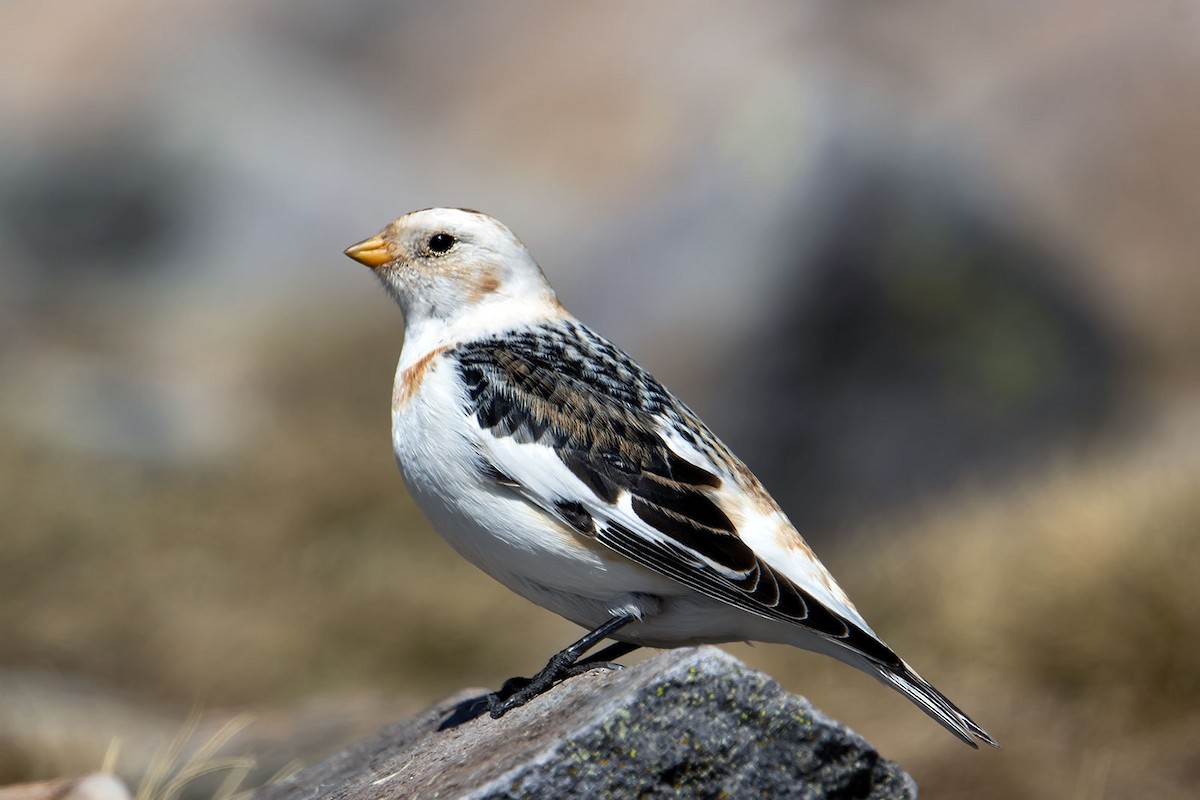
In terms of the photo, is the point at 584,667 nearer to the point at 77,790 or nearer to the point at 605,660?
the point at 605,660

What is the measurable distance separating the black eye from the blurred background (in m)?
1.94

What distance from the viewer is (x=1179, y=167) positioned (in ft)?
40.3

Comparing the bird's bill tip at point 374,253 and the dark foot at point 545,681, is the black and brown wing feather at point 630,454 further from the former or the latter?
the bird's bill tip at point 374,253

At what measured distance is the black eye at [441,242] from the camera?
454cm

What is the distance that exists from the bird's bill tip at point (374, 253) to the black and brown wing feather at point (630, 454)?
56 centimetres

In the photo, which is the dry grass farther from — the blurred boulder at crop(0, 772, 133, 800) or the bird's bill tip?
the bird's bill tip

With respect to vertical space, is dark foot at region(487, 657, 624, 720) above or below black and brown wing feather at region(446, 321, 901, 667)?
below

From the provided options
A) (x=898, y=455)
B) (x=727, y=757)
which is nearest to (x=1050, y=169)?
(x=898, y=455)

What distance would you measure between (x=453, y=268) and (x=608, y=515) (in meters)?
1.28

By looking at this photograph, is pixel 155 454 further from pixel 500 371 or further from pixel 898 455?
pixel 500 371

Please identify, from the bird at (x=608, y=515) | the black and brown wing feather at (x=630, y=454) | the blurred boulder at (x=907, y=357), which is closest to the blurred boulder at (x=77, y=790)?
the bird at (x=608, y=515)

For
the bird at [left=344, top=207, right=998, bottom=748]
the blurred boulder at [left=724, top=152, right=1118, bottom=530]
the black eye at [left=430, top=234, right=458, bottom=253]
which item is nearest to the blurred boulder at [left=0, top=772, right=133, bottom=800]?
the bird at [left=344, top=207, right=998, bottom=748]

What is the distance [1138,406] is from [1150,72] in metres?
3.51

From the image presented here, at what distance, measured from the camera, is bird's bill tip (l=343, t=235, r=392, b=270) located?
15.1ft
